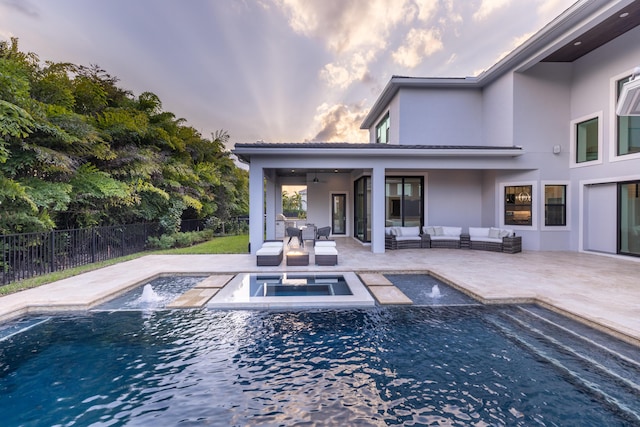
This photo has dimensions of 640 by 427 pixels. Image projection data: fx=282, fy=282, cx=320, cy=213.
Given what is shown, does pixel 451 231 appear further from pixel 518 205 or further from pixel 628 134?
pixel 628 134

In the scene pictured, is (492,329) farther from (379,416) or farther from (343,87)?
(343,87)

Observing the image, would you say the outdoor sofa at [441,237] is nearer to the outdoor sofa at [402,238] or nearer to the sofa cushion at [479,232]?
the outdoor sofa at [402,238]

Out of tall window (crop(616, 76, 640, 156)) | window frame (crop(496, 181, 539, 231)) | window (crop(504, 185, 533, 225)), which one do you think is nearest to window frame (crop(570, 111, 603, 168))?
tall window (crop(616, 76, 640, 156))

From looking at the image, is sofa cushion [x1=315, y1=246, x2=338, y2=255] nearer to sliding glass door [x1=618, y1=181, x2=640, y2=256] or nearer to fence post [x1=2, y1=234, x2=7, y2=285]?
fence post [x1=2, y1=234, x2=7, y2=285]

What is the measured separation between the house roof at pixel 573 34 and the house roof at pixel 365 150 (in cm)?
338

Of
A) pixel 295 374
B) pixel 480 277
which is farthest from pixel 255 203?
pixel 295 374

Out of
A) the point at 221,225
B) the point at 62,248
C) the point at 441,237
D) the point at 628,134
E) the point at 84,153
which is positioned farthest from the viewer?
the point at 221,225

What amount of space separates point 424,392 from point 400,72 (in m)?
17.6

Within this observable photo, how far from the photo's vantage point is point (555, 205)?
11.0 metres

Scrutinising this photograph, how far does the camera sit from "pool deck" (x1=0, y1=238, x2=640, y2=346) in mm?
4941

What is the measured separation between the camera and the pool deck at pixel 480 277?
16.2 ft

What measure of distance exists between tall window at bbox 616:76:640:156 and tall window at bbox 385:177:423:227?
6.51m

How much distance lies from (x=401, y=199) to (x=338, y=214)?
14.6ft

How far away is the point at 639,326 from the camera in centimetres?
404
